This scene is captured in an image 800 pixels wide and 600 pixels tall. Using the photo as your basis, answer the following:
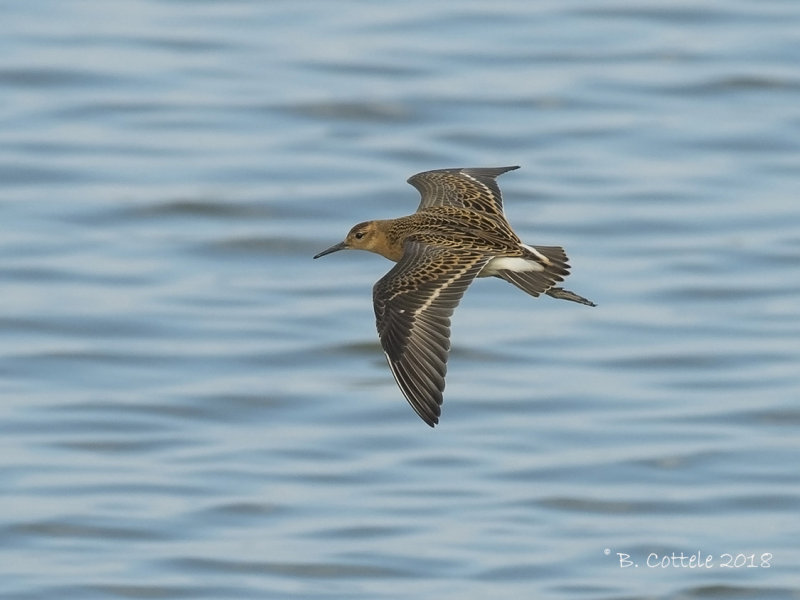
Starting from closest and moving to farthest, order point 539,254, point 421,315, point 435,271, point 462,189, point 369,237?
point 421,315 < point 435,271 < point 539,254 < point 369,237 < point 462,189

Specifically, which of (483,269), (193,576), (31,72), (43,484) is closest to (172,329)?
(43,484)

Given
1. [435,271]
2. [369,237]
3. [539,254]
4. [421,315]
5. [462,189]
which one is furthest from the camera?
[462,189]

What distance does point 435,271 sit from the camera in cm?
856

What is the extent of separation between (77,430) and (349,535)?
2831mm

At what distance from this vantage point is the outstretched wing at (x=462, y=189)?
9820mm

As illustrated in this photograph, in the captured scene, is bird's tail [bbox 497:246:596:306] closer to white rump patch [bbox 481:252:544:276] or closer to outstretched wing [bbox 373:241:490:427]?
white rump patch [bbox 481:252:544:276]

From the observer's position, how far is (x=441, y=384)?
816 cm

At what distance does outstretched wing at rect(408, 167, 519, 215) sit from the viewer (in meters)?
9.82

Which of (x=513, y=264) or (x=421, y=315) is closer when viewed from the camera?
(x=421, y=315)

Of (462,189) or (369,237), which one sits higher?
(462,189)

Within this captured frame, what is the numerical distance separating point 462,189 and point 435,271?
1.54m

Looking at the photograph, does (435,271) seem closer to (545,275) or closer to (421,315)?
(421,315)

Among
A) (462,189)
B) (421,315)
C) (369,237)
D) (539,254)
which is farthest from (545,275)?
(462,189)

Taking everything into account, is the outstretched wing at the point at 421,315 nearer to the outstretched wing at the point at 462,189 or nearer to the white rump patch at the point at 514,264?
the white rump patch at the point at 514,264
